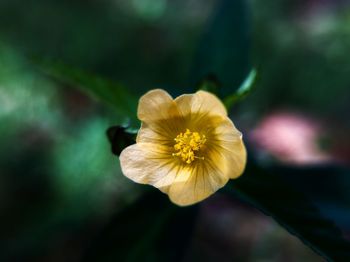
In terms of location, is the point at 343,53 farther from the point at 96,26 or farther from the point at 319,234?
the point at 319,234

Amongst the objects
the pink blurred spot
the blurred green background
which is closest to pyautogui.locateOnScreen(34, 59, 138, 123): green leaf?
the blurred green background

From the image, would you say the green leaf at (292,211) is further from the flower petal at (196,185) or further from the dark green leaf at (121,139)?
the dark green leaf at (121,139)

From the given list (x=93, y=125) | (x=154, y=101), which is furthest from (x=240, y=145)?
(x=93, y=125)

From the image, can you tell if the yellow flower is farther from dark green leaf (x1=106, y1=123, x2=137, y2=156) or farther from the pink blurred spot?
the pink blurred spot

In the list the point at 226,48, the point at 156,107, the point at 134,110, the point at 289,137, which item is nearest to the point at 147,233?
the point at 134,110

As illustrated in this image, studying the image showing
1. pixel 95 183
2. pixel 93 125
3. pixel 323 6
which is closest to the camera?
pixel 95 183

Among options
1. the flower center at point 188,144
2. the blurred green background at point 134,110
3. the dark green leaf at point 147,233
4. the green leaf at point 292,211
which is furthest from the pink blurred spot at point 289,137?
the flower center at point 188,144
